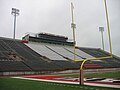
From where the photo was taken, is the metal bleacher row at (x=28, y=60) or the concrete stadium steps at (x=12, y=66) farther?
the metal bleacher row at (x=28, y=60)

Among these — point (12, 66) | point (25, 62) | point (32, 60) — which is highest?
point (32, 60)

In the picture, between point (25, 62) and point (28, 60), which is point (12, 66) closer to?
point (25, 62)

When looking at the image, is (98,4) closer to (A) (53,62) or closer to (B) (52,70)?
(B) (52,70)

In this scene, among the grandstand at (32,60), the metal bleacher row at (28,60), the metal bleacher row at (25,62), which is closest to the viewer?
the grandstand at (32,60)

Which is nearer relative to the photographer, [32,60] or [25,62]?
[25,62]

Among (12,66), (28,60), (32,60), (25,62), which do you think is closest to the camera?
(12,66)

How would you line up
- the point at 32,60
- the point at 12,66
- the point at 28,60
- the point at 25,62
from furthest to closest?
the point at 32,60 < the point at 28,60 < the point at 25,62 < the point at 12,66

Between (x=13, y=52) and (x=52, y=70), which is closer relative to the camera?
(x=52, y=70)

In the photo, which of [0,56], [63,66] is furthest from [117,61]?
[0,56]

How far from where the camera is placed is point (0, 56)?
20.1 meters

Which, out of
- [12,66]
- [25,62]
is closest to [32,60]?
[25,62]

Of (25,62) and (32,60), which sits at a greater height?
(32,60)

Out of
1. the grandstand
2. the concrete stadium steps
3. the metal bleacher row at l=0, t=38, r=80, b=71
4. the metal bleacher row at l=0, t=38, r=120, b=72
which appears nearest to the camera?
the concrete stadium steps

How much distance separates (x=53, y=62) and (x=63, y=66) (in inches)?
64.2
